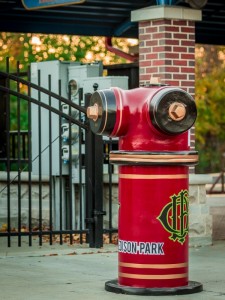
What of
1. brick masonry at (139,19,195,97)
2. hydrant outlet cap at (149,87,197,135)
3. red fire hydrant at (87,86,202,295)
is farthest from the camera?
brick masonry at (139,19,195,97)

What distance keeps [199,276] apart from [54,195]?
4.64 metres

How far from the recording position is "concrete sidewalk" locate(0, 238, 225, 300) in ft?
26.6

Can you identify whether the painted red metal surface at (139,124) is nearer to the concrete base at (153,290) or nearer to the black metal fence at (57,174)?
the concrete base at (153,290)

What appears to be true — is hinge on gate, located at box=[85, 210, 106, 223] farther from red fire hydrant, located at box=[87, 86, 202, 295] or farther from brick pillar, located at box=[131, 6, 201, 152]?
red fire hydrant, located at box=[87, 86, 202, 295]

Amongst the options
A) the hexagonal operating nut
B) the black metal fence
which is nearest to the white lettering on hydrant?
the hexagonal operating nut

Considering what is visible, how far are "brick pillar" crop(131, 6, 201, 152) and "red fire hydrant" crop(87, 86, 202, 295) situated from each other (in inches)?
168

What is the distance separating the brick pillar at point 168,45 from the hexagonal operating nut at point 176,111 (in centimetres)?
430

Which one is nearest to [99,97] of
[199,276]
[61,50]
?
[199,276]

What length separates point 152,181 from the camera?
802cm

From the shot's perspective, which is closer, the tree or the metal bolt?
the metal bolt

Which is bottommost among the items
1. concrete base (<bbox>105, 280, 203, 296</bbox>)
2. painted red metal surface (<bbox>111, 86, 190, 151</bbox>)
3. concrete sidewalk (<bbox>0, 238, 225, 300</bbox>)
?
concrete sidewalk (<bbox>0, 238, 225, 300</bbox>)

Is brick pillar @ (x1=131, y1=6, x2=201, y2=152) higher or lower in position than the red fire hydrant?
higher

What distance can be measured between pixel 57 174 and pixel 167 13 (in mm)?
2741

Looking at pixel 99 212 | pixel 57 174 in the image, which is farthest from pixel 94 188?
pixel 57 174
